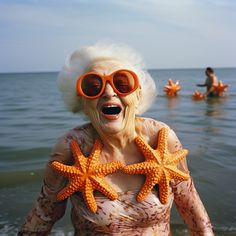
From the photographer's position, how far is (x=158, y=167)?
7.61ft

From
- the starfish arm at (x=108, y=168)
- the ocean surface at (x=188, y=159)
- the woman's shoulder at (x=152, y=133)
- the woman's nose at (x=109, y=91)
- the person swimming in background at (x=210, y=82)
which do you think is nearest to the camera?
the woman's nose at (x=109, y=91)

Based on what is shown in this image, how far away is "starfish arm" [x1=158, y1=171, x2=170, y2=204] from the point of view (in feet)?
7.69

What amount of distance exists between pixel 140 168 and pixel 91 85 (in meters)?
0.61

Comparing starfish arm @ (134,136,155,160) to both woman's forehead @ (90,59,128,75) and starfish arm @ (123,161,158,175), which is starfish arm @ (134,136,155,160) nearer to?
starfish arm @ (123,161,158,175)

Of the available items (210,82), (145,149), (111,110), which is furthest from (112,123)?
(210,82)

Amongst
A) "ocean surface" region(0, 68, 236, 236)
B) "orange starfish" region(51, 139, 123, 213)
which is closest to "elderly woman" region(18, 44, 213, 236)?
"orange starfish" region(51, 139, 123, 213)

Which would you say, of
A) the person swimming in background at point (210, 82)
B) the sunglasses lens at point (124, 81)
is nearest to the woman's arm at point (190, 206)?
the sunglasses lens at point (124, 81)

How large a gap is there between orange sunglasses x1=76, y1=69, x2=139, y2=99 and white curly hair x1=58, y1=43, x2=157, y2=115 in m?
0.11

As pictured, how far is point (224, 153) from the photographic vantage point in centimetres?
761

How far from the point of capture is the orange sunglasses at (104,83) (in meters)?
2.20

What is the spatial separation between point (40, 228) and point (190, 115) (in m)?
11.4

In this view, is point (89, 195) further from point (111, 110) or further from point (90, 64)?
point (90, 64)

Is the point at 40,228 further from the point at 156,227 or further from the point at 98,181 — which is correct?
the point at 156,227

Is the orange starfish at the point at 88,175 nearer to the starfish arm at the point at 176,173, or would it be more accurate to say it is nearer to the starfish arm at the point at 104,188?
the starfish arm at the point at 104,188
